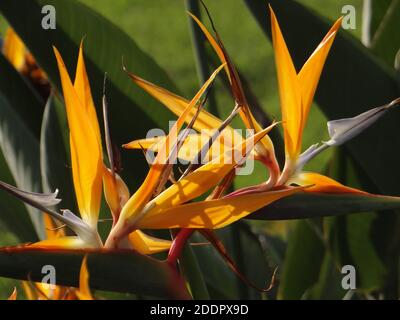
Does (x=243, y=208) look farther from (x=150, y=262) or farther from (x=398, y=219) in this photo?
(x=398, y=219)

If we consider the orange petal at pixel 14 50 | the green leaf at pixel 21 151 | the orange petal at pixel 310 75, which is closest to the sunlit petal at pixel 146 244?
the orange petal at pixel 310 75

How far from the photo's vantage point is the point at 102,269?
575 millimetres

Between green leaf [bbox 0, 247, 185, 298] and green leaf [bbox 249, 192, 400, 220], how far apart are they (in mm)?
75

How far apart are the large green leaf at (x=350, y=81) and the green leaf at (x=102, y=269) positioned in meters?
0.36

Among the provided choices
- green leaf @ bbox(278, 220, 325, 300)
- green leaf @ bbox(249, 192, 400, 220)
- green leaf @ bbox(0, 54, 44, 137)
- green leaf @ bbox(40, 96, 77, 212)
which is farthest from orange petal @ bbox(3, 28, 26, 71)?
green leaf @ bbox(249, 192, 400, 220)

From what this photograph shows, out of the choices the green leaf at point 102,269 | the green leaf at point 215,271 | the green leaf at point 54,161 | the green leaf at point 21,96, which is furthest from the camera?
the green leaf at point 215,271

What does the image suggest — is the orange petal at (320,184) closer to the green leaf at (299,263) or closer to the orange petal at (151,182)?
the orange petal at (151,182)

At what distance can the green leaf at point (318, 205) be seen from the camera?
23.6 inches

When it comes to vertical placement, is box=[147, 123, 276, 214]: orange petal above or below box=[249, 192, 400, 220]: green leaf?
above

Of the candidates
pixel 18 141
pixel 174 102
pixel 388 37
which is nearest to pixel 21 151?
pixel 18 141

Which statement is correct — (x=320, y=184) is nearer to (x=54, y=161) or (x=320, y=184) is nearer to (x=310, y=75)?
(x=310, y=75)

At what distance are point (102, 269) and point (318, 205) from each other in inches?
6.1

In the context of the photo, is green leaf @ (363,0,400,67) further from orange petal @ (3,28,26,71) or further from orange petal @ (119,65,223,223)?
orange petal @ (3,28,26,71)

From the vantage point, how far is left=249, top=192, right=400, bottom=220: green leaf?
60cm
